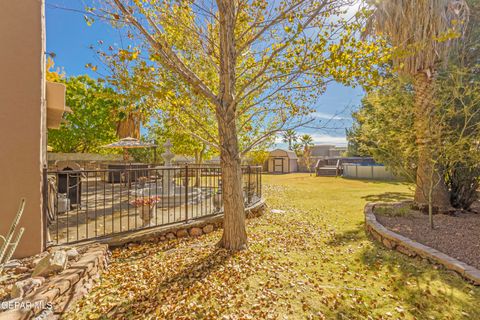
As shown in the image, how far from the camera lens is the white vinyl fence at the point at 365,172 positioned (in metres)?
20.8

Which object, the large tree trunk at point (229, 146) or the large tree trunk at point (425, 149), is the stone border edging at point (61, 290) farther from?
the large tree trunk at point (425, 149)

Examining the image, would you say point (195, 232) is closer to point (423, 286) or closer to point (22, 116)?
point (22, 116)

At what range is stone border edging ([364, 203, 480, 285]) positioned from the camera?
11.6ft

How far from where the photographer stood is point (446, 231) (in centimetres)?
535

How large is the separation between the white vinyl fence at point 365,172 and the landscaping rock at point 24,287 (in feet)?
76.7

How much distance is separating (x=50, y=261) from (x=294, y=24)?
17.4 ft

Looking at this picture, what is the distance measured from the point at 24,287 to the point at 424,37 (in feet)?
32.4

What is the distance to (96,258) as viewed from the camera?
3529 mm

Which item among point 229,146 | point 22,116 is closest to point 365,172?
point 229,146

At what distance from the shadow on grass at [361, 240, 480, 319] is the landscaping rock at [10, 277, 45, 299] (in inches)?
180

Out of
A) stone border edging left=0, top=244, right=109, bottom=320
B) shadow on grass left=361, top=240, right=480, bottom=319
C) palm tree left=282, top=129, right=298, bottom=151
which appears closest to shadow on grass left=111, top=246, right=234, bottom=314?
stone border edging left=0, top=244, right=109, bottom=320

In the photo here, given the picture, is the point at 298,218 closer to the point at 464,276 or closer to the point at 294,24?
the point at 464,276

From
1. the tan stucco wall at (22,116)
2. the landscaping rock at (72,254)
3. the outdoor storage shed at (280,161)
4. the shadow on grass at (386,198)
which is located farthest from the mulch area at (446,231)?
the outdoor storage shed at (280,161)

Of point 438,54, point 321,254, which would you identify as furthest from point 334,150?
point 321,254
